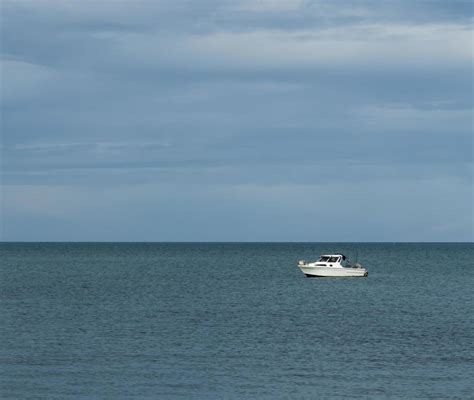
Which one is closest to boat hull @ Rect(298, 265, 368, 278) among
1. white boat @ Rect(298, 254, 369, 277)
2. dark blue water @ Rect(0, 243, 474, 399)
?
white boat @ Rect(298, 254, 369, 277)

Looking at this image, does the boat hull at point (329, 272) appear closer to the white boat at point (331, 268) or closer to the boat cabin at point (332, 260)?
the white boat at point (331, 268)

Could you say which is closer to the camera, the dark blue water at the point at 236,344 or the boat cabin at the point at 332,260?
the dark blue water at the point at 236,344

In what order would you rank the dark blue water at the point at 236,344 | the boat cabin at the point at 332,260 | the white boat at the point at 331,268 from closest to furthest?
the dark blue water at the point at 236,344 < the white boat at the point at 331,268 < the boat cabin at the point at 332,260

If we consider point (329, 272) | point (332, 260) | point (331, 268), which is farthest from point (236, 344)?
point (332, 260)

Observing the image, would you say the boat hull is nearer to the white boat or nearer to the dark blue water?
the white boat

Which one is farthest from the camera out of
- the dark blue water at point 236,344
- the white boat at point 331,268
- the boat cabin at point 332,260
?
the boat cabin at point 332,260

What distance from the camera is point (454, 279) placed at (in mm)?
118500

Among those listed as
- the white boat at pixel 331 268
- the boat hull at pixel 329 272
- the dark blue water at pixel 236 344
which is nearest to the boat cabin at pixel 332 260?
the white boat at pixel 331 268

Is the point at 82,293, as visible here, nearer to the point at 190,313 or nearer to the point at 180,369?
the point at 190,313

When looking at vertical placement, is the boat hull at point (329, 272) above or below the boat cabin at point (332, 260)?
below

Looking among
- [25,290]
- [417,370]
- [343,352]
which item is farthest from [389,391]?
[25,290]

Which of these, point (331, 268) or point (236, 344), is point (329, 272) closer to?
point (331, 268)

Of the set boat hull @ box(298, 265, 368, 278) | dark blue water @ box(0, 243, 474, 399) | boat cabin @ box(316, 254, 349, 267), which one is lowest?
dark blue water @ box(0, 243, 474, 399)

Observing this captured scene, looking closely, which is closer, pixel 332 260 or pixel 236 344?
pixel 236 344
